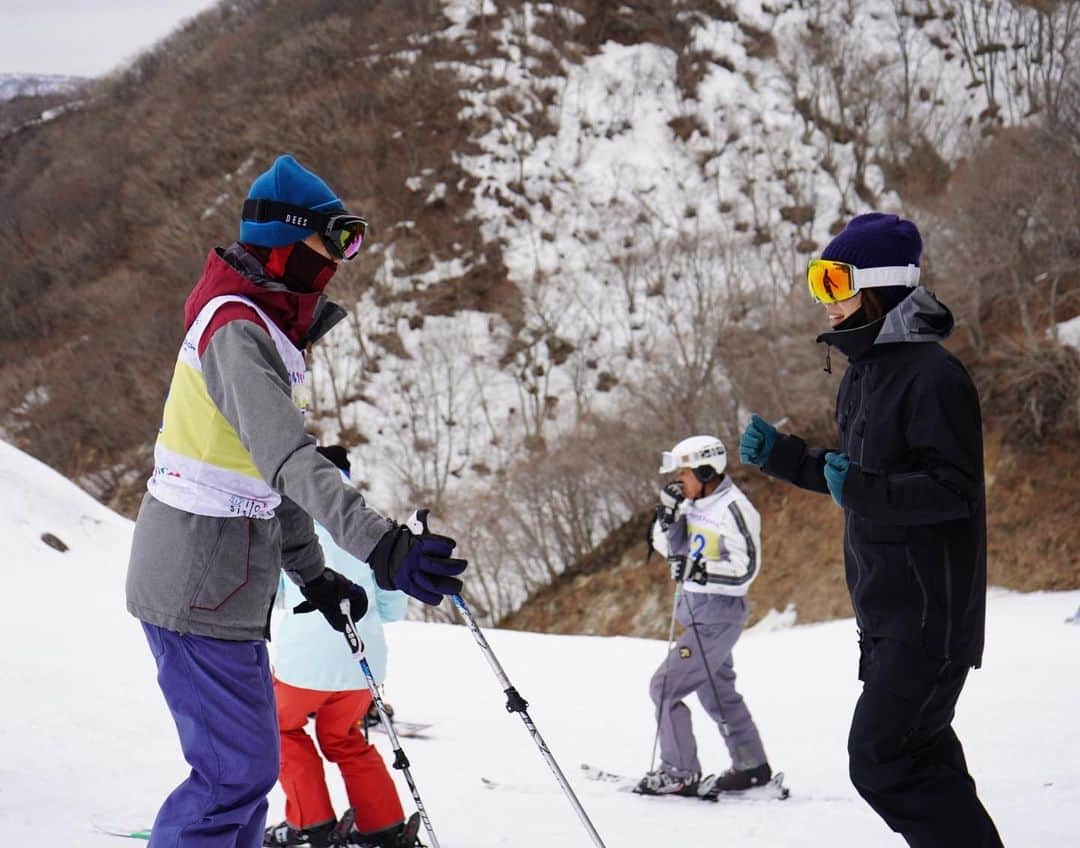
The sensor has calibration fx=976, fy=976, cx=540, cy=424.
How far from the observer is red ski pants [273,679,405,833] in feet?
12.7

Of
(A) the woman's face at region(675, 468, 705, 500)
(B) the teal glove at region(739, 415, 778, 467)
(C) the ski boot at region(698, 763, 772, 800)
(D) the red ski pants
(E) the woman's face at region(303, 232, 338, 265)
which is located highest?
(E) the woman's face at region(303, 232, 338, 265)

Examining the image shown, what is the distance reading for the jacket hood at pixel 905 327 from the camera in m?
2.80

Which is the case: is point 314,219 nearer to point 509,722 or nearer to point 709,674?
point 709,674

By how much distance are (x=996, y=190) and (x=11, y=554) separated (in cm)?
2204

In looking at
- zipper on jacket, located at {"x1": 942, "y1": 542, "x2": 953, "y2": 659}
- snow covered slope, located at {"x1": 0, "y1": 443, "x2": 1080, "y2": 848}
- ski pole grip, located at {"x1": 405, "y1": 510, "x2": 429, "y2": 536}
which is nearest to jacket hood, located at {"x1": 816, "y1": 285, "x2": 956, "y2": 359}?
zipper on jacket, located at {"x1": 942, "y1": 542, "x2": 953, "y2": 659}

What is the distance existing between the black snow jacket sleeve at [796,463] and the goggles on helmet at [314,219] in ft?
4.74

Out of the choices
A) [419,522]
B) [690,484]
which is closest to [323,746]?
[419,522]

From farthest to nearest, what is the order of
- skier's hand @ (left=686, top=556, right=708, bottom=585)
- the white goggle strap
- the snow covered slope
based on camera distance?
skier's hand @ (left=686, top=556, right=708, bottom=585) → the snow covered slope → the white goggle strap

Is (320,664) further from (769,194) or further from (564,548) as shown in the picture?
(769,194)

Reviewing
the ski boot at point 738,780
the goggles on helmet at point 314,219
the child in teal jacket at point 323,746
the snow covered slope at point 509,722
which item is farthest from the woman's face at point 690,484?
the goggles on helmet at point 314,219

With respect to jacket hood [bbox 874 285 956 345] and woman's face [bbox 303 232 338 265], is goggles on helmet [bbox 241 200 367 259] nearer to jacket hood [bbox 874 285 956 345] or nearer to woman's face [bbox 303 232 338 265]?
woman's face [bbox 303 232 338 265]

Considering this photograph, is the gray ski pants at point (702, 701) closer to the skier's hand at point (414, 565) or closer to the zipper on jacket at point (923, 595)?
the zipper on jacket at point (923, 595)

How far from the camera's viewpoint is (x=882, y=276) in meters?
2.90

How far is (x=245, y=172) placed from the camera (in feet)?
147
